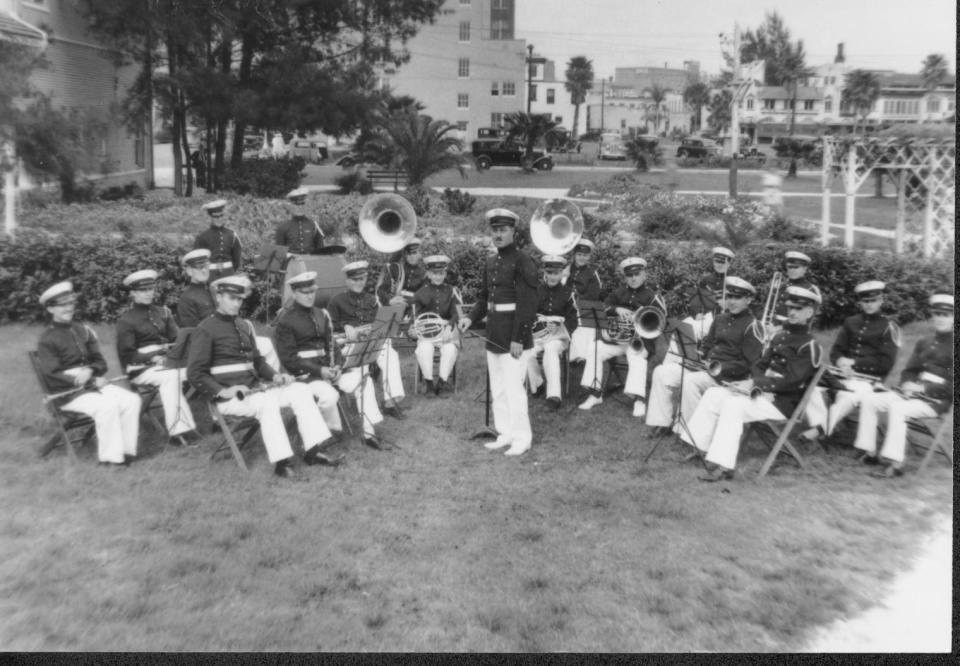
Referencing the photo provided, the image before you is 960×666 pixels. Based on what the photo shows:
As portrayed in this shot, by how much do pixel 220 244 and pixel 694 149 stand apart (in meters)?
36.7

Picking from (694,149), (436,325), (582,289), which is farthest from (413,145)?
(694,149)

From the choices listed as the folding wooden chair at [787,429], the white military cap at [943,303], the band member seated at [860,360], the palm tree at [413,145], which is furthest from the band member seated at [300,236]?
the palm tree at [413,145]

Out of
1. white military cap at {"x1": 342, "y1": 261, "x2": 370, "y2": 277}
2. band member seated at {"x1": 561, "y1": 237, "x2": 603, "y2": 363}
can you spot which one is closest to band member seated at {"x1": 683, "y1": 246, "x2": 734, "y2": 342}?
band member seated at {"x1": 561, "y1": 237, "x2": 603, "y2": 363}

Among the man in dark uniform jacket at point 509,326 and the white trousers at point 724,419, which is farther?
the man in dark uniform jacket at point 509,326

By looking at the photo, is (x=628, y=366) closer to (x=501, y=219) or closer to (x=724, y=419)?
(x=724, y=419)

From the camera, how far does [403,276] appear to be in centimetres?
956

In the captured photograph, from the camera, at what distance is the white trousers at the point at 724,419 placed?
6.22 meters

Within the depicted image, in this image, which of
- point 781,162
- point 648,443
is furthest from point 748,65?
point 781,162

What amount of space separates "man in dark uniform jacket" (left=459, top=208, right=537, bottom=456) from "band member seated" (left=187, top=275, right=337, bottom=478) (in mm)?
1448

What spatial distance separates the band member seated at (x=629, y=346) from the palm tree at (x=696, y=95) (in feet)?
99.8

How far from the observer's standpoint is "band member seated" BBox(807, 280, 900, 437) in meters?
6.64

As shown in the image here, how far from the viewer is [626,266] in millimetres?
8203

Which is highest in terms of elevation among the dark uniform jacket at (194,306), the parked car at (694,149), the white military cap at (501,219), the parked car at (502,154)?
the parked car at (694,149)

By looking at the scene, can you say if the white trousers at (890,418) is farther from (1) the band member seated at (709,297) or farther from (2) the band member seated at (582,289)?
(2) the band member seated at (582,289)
